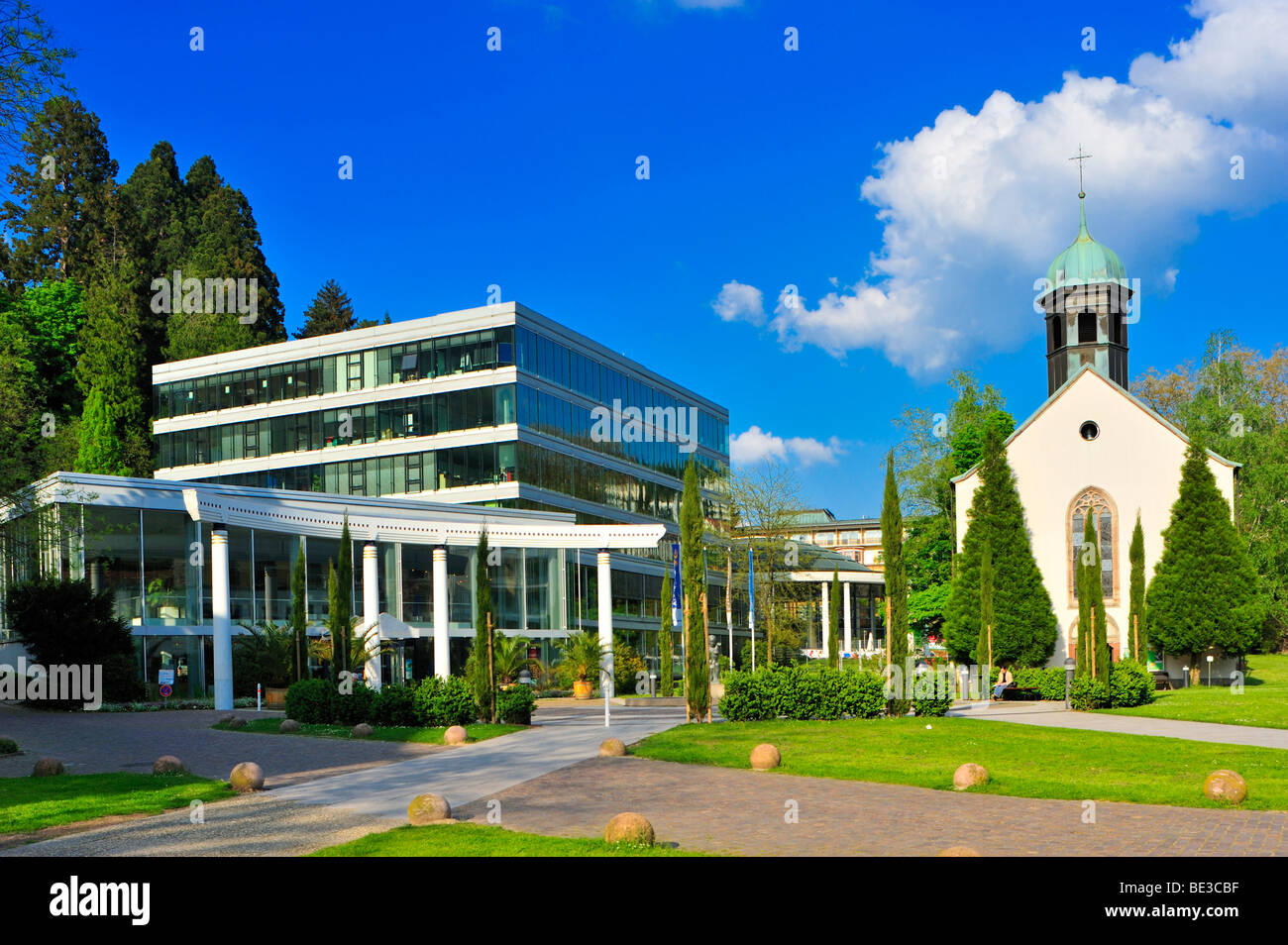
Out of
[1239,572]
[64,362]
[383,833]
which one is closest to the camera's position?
[383,833]

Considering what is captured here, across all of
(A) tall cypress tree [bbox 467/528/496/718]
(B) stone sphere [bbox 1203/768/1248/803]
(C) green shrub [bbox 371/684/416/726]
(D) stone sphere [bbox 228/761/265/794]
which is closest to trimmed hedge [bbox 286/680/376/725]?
(C) green shrub [bbox 371/684/416/726]

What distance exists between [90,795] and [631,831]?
861cm

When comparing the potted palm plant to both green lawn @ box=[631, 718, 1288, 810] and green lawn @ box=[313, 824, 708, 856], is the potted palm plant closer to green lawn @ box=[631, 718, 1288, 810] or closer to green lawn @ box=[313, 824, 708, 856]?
green lawn @ box=[631, 718, 1288, 810]

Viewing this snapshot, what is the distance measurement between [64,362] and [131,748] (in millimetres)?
61268

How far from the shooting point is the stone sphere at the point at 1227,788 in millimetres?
14352

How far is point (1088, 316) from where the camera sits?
59.8 m

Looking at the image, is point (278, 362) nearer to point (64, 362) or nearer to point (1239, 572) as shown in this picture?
point (64, 362)

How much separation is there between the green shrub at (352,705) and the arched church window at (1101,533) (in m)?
36.6

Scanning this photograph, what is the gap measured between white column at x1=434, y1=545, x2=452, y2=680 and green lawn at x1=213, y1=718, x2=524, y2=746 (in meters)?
12.6

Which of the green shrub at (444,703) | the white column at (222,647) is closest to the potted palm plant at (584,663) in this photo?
the white column at (222,647)

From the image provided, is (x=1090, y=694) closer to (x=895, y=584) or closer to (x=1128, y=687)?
(x=1128, y=687)

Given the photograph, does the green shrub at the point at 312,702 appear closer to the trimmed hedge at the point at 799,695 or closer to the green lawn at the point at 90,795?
the green lawn at the point at 90,795

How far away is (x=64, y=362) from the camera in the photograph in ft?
246
